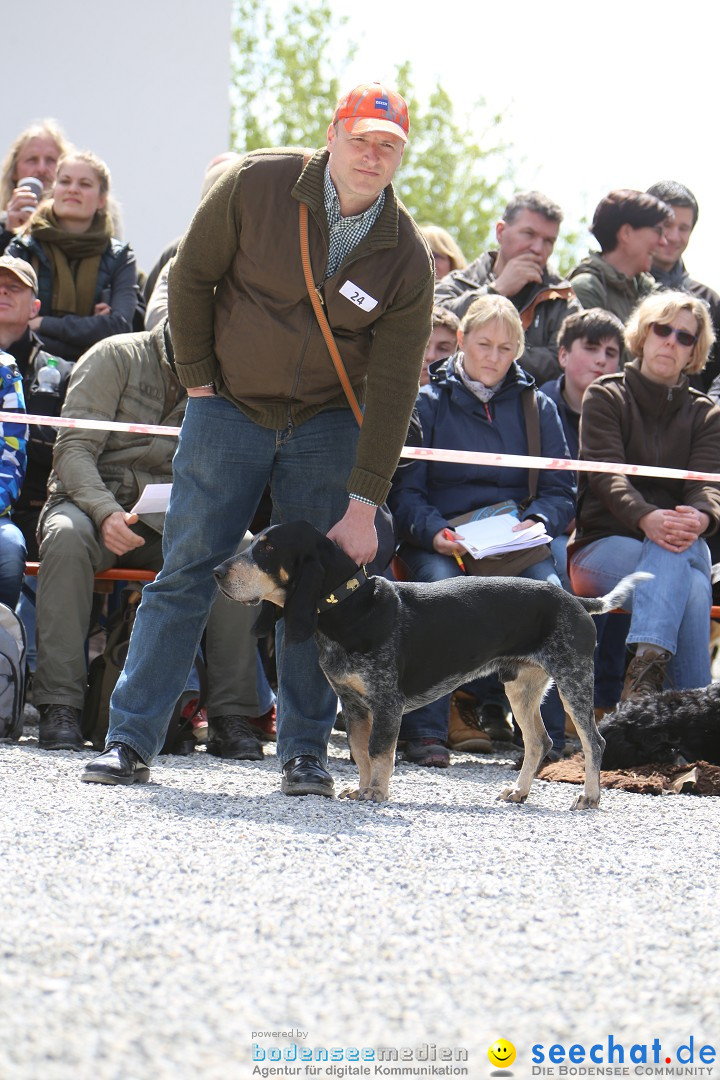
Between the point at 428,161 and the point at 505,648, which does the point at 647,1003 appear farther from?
the point at 428,161

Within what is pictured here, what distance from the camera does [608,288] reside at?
331 inches

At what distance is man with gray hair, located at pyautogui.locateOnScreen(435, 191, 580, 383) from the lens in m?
7.79

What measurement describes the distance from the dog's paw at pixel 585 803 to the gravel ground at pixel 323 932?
0.52 meters

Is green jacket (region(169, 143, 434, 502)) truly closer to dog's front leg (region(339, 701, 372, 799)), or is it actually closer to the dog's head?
the dog's head

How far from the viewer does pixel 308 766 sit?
4.59 metres

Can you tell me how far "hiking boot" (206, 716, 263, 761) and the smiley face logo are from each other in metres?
3.81

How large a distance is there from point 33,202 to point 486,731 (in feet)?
14.3

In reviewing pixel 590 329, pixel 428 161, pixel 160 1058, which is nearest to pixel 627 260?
pixel 590 329

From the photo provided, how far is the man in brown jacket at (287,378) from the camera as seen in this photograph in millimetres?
4184

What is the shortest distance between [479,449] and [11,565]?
2471mm

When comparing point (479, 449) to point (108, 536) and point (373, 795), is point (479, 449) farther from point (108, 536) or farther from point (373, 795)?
point (373, 795)

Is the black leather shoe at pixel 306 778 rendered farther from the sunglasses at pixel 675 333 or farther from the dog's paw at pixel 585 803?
the sunglasses at pixel 675 333

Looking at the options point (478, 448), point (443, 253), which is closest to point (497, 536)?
point (478, 448)

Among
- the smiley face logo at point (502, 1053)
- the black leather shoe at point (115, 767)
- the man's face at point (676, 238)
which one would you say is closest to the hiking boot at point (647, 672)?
the black leather shoe at point (115, 767)
